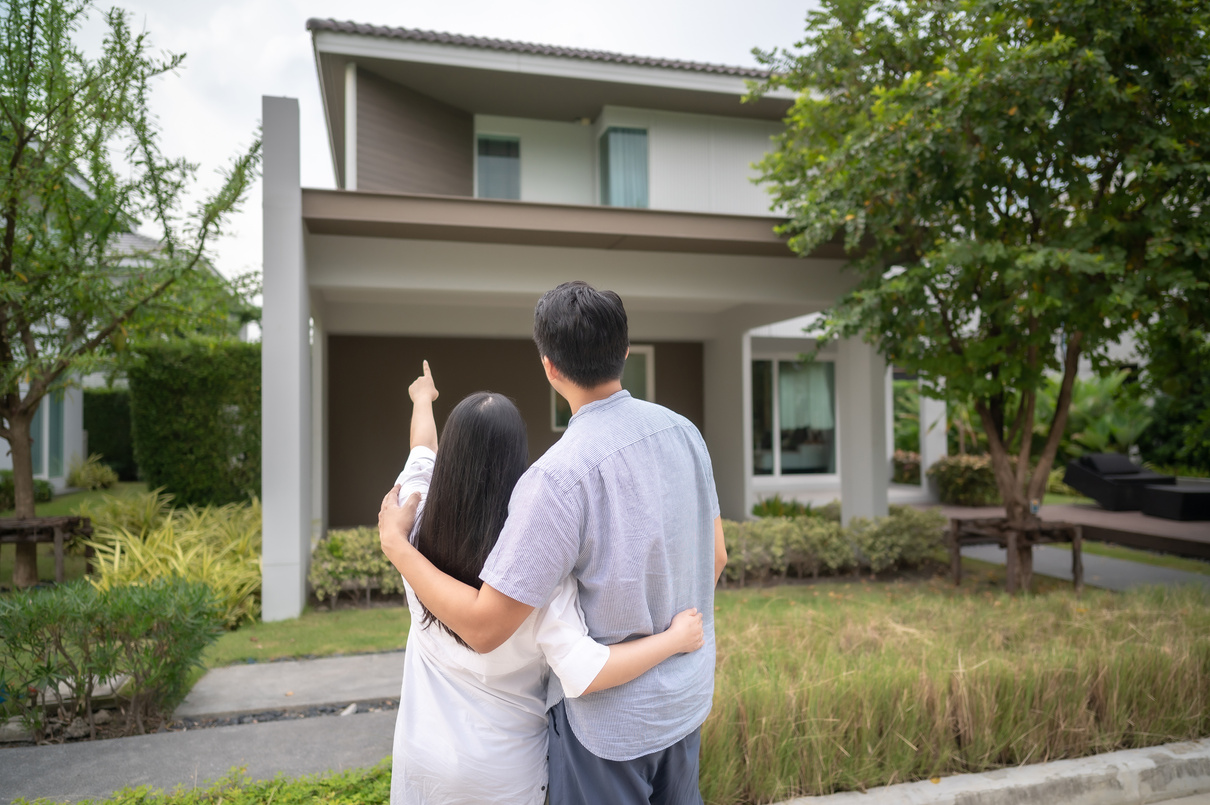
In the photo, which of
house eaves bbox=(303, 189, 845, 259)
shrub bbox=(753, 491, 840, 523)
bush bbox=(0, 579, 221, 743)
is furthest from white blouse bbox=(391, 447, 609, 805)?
shrub bbox=(753, 491, 840, 523)

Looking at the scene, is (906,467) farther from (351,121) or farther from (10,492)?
(10,492)

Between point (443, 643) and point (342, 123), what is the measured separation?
1236 centimetres

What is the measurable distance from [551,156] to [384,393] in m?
4.35

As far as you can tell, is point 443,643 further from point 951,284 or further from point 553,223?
point 951,284

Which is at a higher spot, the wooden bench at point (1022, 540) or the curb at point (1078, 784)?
the wooden bench at point (1022, 540)

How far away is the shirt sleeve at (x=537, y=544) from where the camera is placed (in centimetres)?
140

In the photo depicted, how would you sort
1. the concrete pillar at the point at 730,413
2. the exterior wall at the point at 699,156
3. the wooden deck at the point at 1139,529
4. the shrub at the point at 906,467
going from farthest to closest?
the shrub at the point at 906,467 < the exterior wall at the point at 699,156 < the concrete pillar at the point at 730,413 < the wooden deck at the point at 1139,529

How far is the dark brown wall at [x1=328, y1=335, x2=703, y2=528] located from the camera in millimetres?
10562

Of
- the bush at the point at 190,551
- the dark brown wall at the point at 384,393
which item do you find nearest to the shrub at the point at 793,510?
the dark brown wall at the point at 384,393

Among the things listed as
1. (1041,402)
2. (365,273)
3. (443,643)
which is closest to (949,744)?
(443,643)

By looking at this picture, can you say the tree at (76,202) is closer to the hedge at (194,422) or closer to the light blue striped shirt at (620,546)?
the hedge at (194,422)

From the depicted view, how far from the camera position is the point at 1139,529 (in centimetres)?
997

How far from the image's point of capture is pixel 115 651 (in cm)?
371

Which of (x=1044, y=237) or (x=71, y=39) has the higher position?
(x=71, y=39)
